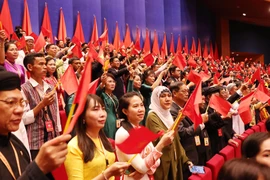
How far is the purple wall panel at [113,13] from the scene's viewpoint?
26.7ft

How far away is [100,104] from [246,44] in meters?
15.3

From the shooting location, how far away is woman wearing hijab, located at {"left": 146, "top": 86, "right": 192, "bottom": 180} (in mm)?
2137

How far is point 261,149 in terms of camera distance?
1532mm

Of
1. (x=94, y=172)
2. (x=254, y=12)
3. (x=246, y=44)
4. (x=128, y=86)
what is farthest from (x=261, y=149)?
(x=246, y=44)

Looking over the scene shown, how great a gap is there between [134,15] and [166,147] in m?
7.52

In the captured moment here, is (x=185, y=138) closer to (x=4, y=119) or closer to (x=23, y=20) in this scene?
(x=4, y=119)

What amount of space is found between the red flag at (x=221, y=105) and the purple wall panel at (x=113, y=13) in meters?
5.58

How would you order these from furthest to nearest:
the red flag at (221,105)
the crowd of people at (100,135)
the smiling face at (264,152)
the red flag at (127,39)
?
the red flag at (127,39) → the red flag at (221,105) → the smiling face at (264,152) → the crowd of people at (100,135)

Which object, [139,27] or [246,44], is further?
[246,44]

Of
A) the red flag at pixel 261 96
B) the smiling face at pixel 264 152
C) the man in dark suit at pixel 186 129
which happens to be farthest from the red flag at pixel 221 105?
the smiling face at pixel 264 152

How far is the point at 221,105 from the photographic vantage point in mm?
2703

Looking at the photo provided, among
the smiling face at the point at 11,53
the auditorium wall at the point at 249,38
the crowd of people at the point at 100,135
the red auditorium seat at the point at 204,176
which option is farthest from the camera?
the auditorium wall at the point at 249,38

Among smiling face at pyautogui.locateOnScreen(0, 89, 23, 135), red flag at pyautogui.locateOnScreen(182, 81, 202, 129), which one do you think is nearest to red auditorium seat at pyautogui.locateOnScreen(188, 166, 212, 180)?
red flag at pyautogui.locateOnScreen(182, 81, 202, 129)

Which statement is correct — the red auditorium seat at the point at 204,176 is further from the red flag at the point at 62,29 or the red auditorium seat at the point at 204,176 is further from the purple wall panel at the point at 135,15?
the purple wall panel at the point at 135,15
